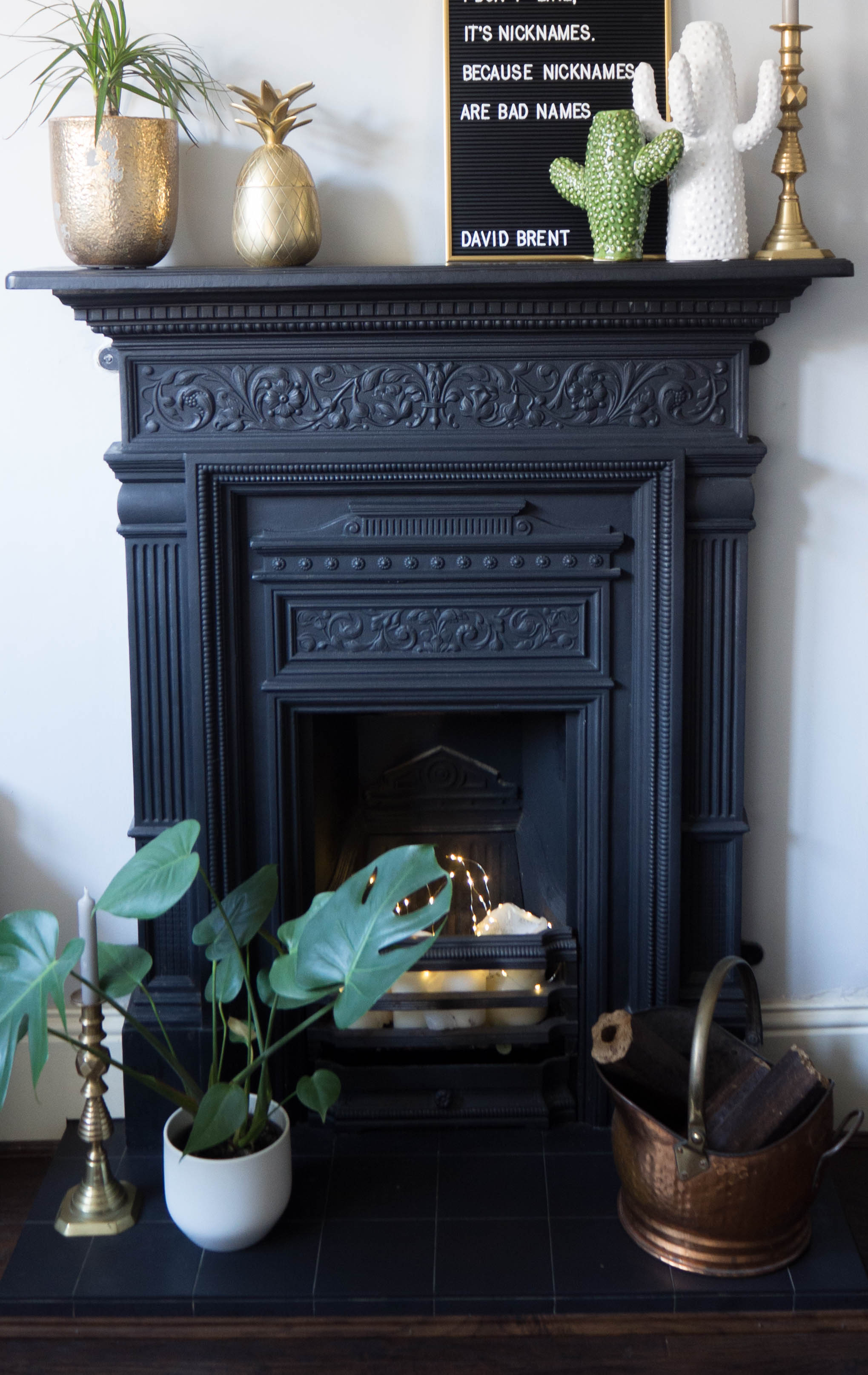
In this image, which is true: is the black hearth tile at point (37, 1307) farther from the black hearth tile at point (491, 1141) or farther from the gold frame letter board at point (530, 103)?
the gold frame letter board at point (530, 103)

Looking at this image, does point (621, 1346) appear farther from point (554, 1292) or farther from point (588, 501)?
point (588, 501)

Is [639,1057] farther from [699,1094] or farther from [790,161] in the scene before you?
[790,161]

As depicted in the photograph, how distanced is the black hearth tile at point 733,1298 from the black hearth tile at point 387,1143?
481mm

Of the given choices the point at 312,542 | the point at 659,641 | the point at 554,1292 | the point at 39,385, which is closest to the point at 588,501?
the point at 659,641

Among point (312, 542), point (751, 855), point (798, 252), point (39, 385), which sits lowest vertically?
point (751, 855)

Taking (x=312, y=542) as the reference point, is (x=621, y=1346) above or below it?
below

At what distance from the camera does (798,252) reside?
1824 mm

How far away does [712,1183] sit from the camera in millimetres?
1727

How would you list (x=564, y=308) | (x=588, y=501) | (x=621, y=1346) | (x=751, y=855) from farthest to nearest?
(x=751, y=855)
(x=588, y=501)
(x=564, y=308)
(x=621, y=1346)

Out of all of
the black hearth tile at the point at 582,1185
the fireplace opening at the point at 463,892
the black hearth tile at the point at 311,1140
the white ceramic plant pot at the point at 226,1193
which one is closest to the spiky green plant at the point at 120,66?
the fireplace opening at the point at 463,892

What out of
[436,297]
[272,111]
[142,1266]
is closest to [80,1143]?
[142,1266]

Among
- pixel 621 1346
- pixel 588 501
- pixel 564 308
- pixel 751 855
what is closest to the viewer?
pixel 621 1346

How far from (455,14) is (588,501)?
714mm

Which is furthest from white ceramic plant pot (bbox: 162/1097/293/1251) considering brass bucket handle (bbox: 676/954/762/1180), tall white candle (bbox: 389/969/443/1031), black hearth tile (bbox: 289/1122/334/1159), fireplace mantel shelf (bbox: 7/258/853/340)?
fireplace mantel shelf (bbox: 7/258/853/340)
